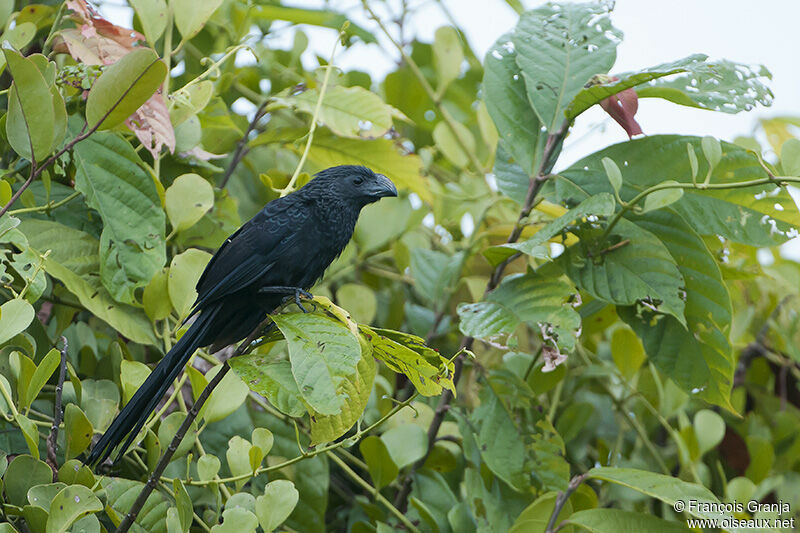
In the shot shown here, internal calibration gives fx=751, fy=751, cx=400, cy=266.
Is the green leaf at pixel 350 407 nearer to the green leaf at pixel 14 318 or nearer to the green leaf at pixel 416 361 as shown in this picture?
the green leaf at pixel 416 361

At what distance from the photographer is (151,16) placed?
5.54 ft

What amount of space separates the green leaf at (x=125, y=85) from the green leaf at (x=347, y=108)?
0.61 metres

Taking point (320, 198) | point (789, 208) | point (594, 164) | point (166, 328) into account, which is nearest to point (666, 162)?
point (594, 164)

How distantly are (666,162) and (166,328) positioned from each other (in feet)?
3.77

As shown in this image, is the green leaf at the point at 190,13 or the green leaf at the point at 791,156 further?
the green leaf at the point at 190,13

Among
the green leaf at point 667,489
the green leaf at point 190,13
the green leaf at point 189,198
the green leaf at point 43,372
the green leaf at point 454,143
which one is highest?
the green leaf at point 190,13

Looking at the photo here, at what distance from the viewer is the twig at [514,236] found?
176 cm

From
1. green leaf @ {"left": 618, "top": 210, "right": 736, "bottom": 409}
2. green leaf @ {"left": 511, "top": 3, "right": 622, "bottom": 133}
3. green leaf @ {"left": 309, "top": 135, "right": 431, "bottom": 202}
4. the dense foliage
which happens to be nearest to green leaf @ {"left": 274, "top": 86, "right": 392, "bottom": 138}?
the dense foliage

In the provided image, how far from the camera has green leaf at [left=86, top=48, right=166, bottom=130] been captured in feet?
4.18

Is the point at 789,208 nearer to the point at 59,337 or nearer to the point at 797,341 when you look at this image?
the point at 797,341

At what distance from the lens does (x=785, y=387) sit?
252 centimetres

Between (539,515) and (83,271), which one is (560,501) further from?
(83,271)

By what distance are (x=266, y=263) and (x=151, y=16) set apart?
0.63m

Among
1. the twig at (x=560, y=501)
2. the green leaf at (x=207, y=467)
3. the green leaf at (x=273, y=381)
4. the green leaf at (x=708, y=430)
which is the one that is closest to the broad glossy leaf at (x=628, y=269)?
the twig at (x=560, y=501)
